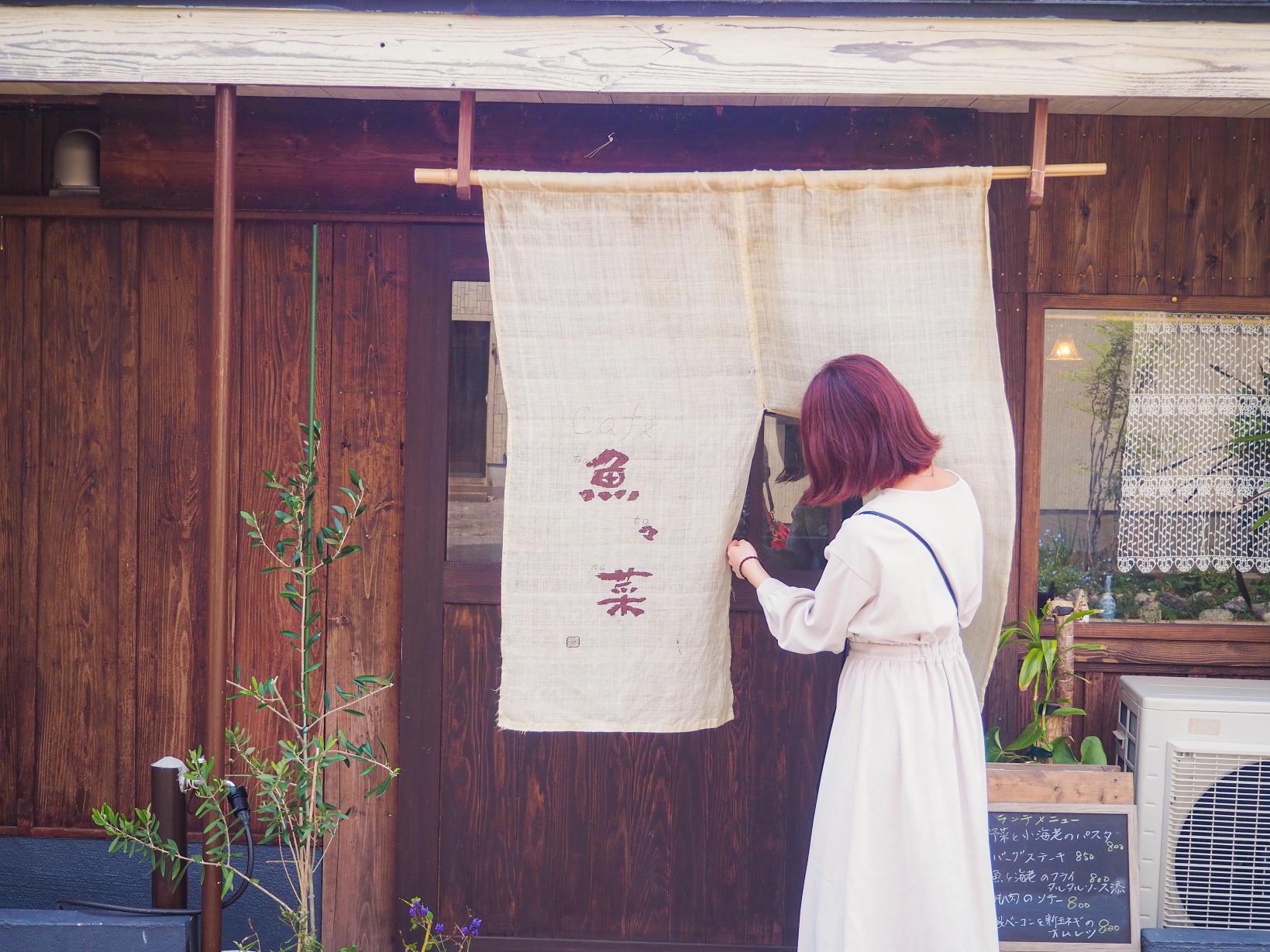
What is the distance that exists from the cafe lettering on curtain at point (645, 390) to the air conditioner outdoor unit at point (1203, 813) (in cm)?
98

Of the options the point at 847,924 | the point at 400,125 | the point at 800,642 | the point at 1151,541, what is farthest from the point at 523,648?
the point at 1151,541

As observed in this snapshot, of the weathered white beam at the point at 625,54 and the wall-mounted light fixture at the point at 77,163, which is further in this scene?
the wall-mounted light fixture at the point at 77,163

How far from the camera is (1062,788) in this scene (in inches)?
142

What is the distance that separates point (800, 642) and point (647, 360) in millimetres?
1061

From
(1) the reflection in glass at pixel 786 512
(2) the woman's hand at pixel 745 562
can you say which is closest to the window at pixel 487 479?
(1) the reflection in glass at pixel 786 512

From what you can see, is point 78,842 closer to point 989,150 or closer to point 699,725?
→ point 699,725

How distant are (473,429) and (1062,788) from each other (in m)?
2.68

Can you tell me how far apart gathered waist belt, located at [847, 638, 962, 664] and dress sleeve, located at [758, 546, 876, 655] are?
0.09 meters

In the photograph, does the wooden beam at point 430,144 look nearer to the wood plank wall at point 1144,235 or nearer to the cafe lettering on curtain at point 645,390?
the wood plank wall at point 1144,235

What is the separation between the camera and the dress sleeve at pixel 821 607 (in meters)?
2.88

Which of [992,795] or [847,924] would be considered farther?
[992,795]

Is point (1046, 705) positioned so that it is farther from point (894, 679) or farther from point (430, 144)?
point (430, 144)

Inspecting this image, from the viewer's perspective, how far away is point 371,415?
408cm

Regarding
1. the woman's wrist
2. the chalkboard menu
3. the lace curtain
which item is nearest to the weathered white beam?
the lace curtain
